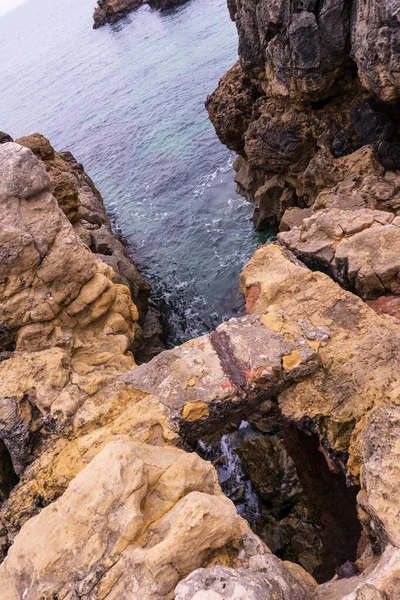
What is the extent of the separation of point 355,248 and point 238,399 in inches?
222

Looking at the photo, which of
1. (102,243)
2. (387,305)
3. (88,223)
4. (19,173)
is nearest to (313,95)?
(387,305)

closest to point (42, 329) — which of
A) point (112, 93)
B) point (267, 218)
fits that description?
point (267, 218)

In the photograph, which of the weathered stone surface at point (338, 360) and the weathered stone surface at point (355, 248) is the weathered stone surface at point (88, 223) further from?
the weathered stone surface at point (338, 360)

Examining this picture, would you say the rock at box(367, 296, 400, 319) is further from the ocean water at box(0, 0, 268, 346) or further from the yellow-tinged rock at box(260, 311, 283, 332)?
the ocean water at box(0, 0, 268, 346)

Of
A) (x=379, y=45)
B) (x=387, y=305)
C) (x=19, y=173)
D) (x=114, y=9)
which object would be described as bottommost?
(x=387, y=305)

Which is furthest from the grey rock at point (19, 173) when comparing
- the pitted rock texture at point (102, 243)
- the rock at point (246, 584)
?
the rock at point (246, 584)

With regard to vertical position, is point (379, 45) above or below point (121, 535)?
above

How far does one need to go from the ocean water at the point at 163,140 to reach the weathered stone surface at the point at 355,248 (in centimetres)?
828

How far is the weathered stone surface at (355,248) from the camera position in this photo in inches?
438

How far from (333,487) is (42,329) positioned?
27.3ft

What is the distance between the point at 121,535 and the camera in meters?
6.00

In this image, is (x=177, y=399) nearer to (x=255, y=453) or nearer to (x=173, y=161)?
(x=255, y=453)

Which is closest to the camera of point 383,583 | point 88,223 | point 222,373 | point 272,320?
point 383,583

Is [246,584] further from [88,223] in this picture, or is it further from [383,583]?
[88,223]
